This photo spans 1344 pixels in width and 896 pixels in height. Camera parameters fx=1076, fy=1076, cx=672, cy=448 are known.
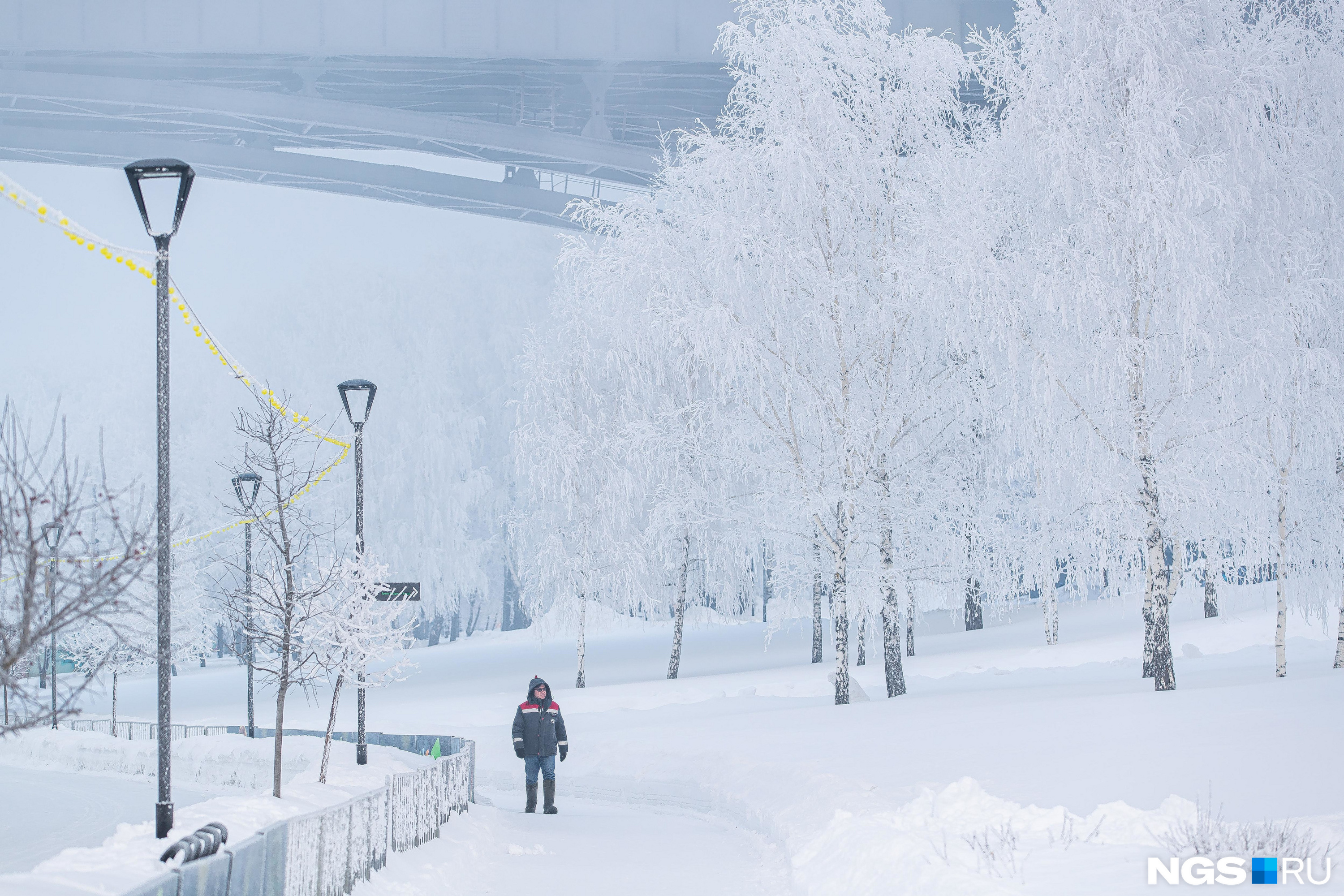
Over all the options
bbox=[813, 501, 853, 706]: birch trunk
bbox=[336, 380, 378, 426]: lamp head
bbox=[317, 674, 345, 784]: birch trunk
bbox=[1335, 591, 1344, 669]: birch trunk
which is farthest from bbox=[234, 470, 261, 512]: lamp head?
bbox=[1335, 591, 1344, 669]: birch trunk

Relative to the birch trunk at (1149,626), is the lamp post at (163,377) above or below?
above

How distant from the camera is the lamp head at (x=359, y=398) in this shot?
1483 centimetres

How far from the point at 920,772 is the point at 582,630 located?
55.6ft

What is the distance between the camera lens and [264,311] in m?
64.6

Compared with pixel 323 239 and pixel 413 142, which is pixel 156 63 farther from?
pixel 323 239

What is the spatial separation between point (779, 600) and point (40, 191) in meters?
92.2

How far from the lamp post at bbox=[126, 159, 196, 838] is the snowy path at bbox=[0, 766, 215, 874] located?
4.42m

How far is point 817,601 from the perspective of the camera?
26547mm

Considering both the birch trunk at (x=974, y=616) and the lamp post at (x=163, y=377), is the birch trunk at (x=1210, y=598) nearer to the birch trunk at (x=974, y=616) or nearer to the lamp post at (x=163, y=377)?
the birch trunk at (x=974, y=616)

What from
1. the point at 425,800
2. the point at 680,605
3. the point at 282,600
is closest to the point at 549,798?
the point at 425,800

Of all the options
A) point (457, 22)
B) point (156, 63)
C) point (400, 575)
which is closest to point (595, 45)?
point (457, 22)

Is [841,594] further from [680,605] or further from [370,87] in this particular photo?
[370,87]

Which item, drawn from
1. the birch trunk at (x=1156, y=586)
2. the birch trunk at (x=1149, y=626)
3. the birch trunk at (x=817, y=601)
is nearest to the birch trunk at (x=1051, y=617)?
the birch trunk at (x=817, y=601)

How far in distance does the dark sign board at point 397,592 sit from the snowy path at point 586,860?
2932mm
